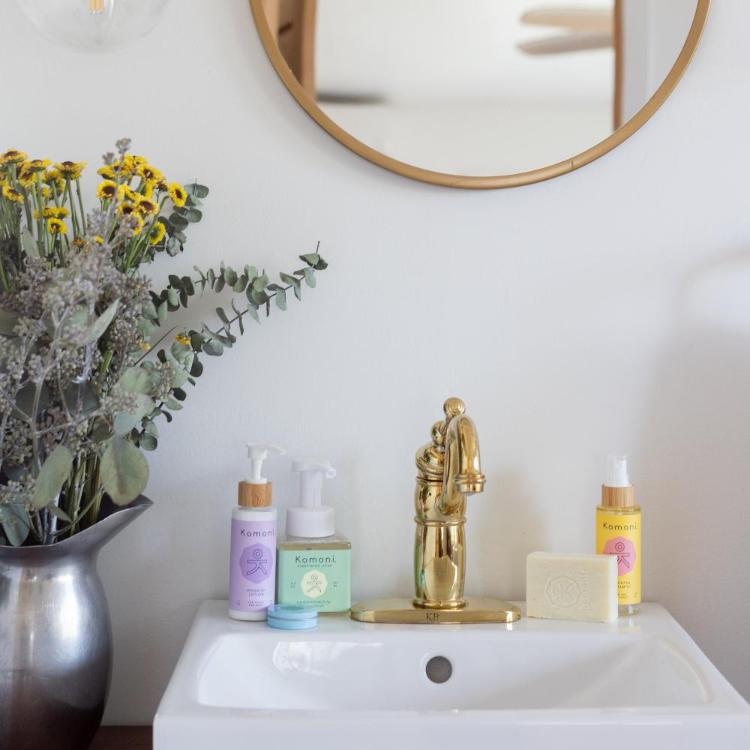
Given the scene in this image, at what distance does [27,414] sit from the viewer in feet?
2.89

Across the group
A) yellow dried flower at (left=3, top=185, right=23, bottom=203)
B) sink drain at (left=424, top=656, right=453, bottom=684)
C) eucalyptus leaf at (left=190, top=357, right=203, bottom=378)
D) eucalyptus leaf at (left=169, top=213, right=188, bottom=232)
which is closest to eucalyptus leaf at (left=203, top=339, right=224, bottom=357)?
eucalyptus leaf at (left=190, top=357, right=203, bottom=378)

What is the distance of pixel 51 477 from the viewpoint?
79 centimetres

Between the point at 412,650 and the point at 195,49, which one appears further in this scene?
the point at 195,49

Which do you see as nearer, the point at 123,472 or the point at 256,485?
the point at 123,472

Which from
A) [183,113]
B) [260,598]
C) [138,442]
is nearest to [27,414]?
[138,442]

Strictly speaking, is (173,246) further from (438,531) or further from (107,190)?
(438,531)

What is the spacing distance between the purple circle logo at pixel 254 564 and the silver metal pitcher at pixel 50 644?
0.13 m

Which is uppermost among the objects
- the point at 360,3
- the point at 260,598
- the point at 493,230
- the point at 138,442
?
the point at 360,3

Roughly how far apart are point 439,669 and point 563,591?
0.52ft

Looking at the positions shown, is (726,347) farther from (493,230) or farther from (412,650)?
(412,650)

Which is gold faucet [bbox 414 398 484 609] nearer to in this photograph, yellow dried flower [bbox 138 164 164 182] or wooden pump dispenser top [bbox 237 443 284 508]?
wooden pump dispenser top [bbox 237 443 284 508]

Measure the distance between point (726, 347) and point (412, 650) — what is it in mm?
514

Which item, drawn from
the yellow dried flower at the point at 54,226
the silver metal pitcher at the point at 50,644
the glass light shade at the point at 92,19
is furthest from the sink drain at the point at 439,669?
the glass light shade at the point at 92,19

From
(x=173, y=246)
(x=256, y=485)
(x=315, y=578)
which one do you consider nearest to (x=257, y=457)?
(x=256, y=485)
